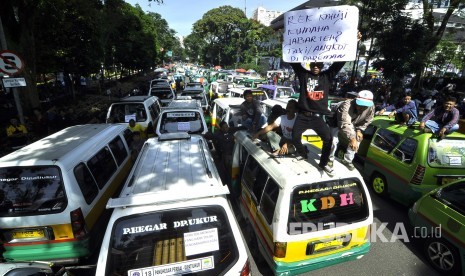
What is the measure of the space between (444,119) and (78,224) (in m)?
7.58

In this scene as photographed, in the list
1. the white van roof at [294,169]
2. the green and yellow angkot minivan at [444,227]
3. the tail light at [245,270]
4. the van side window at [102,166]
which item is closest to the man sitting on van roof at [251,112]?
the white van roof at [294,169]

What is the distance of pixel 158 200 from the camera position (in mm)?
Answer: 2582

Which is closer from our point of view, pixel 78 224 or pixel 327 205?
pixel 327 205

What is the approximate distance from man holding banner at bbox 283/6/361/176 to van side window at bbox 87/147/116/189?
11.0ft

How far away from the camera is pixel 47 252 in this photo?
362cm

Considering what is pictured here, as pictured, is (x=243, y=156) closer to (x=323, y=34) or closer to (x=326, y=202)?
(x=326, y=202)

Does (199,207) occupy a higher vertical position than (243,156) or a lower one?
higher

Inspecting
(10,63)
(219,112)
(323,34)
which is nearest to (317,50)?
(323,34)

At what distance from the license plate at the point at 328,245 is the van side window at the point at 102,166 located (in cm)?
357

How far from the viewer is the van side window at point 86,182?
12.6ft

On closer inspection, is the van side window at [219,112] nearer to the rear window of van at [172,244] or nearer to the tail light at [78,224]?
the tail light at [78,224]

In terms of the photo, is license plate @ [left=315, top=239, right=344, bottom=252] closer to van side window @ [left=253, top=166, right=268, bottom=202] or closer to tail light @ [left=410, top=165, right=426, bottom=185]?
van side window @ [left=253, top=166, right=268, bottom=202]

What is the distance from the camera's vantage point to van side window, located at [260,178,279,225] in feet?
11.2

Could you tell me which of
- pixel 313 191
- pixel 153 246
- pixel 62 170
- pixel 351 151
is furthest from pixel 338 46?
pixel 62 170
